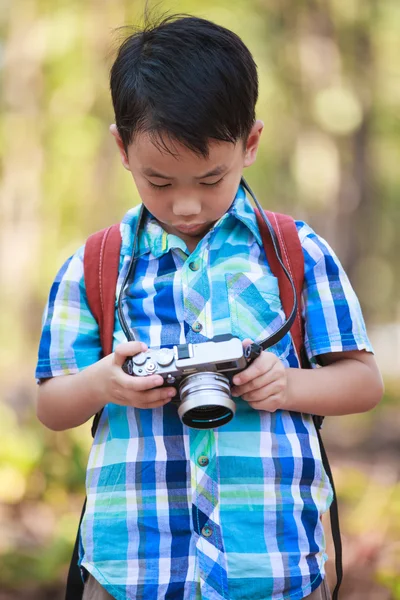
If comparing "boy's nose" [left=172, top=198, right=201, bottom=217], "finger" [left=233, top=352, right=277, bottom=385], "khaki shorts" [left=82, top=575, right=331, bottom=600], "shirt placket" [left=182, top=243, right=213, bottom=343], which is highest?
"boy's nose" [left=172, top=198, right=201, bottom=217]

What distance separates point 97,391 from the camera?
5.60ft

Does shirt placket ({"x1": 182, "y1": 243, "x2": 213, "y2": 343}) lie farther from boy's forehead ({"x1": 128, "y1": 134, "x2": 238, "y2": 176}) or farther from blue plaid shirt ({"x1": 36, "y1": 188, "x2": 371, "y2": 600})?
boy's forehead ({"x1": 128, "y1": 134, "x2": 238, "y2": 176})

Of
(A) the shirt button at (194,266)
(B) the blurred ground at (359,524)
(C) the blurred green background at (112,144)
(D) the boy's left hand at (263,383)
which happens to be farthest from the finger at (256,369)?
(C) the blurred green background at (112,144)

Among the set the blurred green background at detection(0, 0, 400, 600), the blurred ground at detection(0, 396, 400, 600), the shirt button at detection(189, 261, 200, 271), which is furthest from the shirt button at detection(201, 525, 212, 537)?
the blurred green background at detection(0, 0, 400, 600)

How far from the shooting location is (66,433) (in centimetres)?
465

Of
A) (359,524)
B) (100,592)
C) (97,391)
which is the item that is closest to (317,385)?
(97,391)

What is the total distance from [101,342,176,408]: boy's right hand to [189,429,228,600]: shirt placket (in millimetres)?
143

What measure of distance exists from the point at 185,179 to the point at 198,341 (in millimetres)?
341

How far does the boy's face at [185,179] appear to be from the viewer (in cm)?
165

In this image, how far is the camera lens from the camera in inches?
59.1

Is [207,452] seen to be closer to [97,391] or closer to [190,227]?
[97,391]

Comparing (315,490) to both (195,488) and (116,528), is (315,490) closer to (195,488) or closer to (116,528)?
(195,488)

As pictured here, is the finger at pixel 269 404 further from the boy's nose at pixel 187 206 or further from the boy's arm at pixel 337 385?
the boy's nose at pixel 187 206

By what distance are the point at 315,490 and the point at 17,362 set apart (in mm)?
4755
